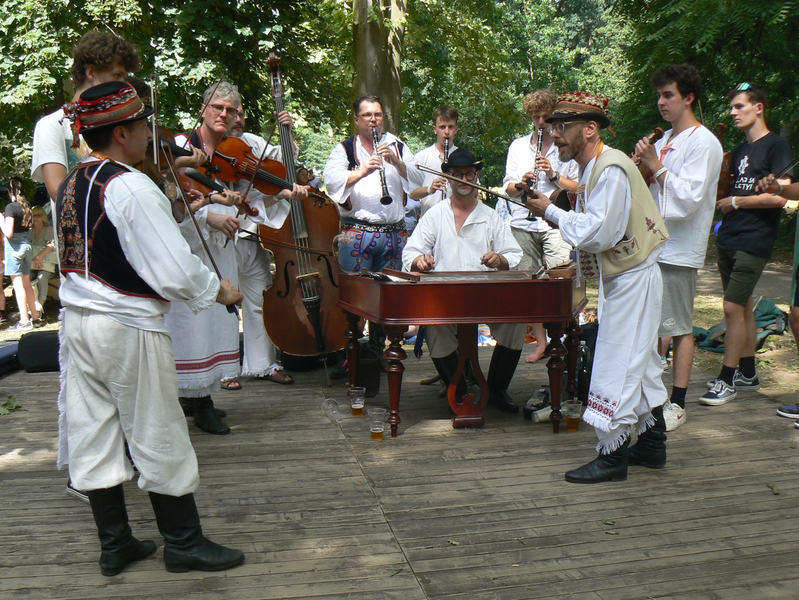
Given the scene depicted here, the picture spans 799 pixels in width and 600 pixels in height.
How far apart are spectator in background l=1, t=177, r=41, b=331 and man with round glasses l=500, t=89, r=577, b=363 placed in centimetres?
647

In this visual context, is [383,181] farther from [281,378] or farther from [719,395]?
[719,395]

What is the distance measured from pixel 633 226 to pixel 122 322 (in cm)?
224

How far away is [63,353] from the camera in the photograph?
104 inches

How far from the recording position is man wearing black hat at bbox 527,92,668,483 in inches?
127

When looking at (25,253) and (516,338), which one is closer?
(516,338)

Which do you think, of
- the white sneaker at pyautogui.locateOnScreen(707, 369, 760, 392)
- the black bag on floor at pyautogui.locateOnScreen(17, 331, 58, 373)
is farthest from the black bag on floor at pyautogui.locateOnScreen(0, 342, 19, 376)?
the white sneaker at pyautogui.locateOnScreen(707, 369, 760, 392)

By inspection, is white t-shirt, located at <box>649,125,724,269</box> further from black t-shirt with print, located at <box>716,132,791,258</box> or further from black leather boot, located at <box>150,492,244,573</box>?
black leather boot, located at <box>150,492,244,573</box>

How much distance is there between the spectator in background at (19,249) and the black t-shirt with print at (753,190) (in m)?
8.12

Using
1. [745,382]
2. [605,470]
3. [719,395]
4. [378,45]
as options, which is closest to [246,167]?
[605,470]

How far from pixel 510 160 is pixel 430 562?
3561 mm

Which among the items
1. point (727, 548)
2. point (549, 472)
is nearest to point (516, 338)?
point (549, 472)

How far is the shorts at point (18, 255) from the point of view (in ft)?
29.1

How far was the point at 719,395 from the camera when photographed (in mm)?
4555

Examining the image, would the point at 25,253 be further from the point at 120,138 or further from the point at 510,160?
the point at 120,138
